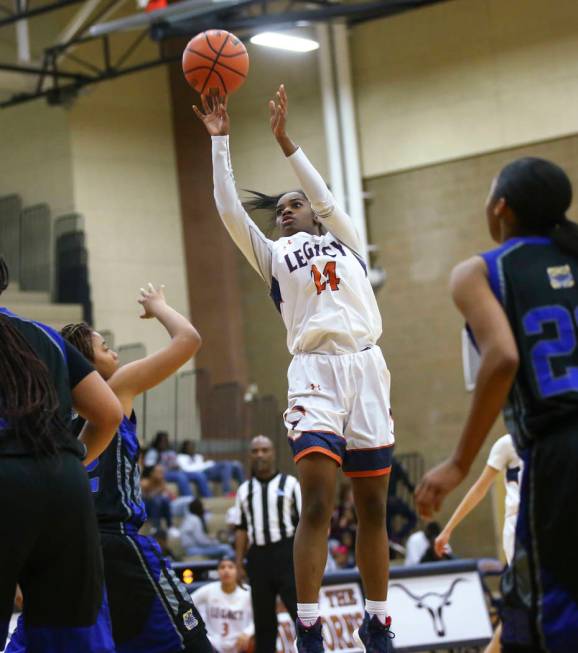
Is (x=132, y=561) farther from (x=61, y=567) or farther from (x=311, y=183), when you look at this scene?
(x=311, y=183)

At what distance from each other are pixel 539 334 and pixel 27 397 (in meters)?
1.60

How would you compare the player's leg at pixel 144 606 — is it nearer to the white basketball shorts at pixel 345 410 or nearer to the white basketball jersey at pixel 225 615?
the white basketball shorts at pixel 345 410

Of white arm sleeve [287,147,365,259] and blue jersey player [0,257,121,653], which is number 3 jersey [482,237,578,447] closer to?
blue jersey player [0,257,121,653]

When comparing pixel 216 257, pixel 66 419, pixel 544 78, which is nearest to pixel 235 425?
pixel 216 257

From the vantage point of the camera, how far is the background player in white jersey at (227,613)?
39.3 feet

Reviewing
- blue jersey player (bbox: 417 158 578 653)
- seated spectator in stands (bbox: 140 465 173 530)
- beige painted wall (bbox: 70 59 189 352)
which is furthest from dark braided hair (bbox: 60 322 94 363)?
beige painted wall (bbox: 70 59 189 352)

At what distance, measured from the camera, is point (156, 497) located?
56.6 ft

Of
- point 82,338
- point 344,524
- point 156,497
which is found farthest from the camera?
point 344,524

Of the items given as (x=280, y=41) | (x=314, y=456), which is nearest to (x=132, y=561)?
(x=314, y=456)

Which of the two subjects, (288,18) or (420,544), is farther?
(288,18)

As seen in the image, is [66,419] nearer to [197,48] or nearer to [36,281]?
[197,48]

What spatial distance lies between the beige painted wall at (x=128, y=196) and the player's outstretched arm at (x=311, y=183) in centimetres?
1583

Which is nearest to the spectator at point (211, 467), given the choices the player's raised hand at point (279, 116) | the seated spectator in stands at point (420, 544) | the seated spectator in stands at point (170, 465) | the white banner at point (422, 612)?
the seated spectator in stands at point (170, 465)

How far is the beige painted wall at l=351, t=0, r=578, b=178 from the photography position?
65.8ft
